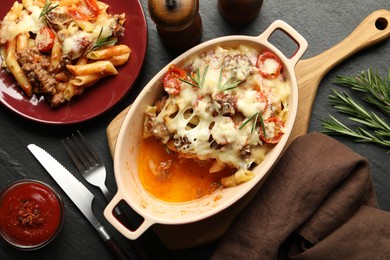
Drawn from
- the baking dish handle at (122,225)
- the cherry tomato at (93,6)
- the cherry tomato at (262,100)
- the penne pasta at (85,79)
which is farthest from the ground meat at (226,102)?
the cherry tomato at (93,6)

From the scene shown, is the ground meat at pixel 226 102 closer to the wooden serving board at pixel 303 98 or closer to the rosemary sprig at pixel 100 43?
the wooden serving board at pixel 303 98

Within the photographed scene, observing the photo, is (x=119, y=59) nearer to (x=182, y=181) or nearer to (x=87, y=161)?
(x=87, y=161)

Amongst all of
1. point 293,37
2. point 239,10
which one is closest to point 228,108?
point 293,37

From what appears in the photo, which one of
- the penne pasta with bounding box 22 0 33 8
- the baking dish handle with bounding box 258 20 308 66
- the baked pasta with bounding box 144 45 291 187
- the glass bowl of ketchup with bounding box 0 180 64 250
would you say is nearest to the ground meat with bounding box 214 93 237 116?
the baked pasta with bounding box 144 45 291 187

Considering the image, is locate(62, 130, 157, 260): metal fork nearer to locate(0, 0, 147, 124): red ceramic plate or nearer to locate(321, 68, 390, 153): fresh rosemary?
locate(0, 0, 147, 124): red ceramic plate

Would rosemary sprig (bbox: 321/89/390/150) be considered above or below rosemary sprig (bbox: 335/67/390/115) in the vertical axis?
below

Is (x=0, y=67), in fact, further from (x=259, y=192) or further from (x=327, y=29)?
(x=327, y=29)

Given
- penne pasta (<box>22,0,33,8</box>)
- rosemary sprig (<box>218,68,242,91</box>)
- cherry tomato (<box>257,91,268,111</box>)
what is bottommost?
cherry tomato (<box>257,91,268,111</box>)
